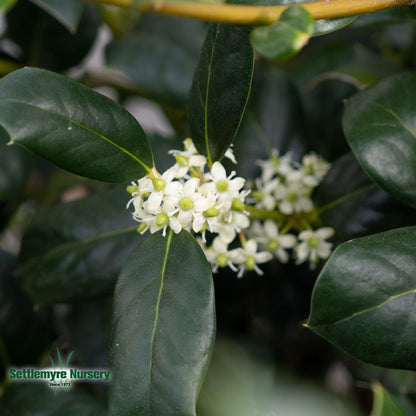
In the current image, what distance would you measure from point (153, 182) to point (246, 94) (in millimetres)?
147

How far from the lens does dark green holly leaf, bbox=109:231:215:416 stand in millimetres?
505

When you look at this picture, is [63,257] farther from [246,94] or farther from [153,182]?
[246,94]

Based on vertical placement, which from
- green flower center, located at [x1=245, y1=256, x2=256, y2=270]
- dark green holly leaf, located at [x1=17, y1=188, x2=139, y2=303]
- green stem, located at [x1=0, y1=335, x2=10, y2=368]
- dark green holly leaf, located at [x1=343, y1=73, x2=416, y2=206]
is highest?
dark green holly leaf, located at [x1=343, y1=73, x2=416, y2=206]

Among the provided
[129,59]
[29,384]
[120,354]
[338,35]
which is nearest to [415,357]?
[120,354]

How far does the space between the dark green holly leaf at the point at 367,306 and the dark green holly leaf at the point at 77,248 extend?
31cm

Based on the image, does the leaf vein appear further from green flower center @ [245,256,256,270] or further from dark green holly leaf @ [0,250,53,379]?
dark green holly leaf @ [0,250,53,379]

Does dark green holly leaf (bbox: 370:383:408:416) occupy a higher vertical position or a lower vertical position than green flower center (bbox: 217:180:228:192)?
lower

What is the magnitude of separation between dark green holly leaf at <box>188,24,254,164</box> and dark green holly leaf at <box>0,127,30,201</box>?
357 millimetres

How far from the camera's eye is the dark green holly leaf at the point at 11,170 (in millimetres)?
837

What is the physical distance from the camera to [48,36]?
1.02 meters

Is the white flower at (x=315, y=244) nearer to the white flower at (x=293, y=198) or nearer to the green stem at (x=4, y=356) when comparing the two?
the white flower at (x=293, y=198)

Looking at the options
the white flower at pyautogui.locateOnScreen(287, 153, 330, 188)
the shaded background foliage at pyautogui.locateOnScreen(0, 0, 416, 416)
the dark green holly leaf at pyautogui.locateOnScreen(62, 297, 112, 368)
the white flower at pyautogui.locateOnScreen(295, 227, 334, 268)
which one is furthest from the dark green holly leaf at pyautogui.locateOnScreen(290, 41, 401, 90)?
the dark green holly leaf at pyautogui.locateOnScreen(62, 297, 112, 368)

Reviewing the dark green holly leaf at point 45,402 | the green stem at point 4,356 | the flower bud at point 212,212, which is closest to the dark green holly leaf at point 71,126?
the flower bud at point 212,212

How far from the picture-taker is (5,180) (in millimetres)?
839
